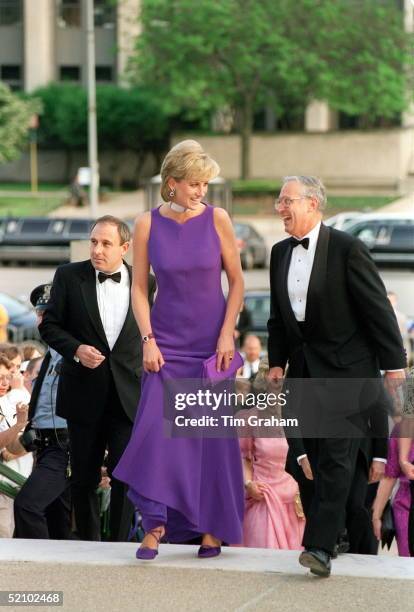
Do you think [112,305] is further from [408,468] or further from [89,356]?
[408,468]

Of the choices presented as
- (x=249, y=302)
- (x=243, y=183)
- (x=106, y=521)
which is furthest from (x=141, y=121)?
(x=106, y=521)

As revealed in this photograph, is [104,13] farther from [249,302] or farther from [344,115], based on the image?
[249,302]

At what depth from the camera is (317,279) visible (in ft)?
19.9

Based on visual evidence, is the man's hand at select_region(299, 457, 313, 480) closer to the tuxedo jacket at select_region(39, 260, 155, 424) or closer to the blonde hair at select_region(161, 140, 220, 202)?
the tuxedo jacket at select_region(39, 260, 155, 424)

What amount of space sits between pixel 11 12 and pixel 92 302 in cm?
6394

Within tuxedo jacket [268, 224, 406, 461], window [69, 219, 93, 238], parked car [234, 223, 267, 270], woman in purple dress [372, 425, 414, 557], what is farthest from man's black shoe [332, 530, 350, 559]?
parked car [234, 223, 267, 270]

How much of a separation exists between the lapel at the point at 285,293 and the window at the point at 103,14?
6273cm

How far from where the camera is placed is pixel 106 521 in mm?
7645

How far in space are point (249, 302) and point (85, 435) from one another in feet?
49.1

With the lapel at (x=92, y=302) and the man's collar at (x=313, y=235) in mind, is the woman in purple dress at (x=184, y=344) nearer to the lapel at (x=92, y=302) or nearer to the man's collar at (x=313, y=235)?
the man's collar at (x=313, y=235)

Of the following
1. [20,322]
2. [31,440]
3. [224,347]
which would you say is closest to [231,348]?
[224,347]

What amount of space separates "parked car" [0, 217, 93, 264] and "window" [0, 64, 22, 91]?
3268cm

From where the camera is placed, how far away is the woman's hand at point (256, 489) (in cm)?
763

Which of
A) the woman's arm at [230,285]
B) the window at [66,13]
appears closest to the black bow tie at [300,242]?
the woman's arm at [230,285]
